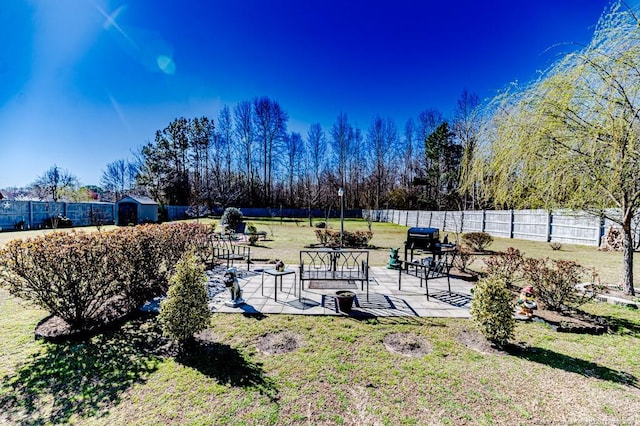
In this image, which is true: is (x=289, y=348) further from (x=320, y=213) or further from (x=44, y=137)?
(x=320, y=213)

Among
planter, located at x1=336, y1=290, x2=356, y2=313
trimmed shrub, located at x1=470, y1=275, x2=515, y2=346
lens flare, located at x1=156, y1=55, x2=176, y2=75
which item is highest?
Result: lens flare, located at x1=156, y1=55, x2=176, y2=75

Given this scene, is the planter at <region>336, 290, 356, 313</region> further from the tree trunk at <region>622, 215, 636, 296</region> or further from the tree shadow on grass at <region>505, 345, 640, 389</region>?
the tree trunk at <region>622, 215, 636, 296</region>

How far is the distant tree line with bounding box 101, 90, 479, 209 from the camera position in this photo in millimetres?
34188

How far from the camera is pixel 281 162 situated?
39.7 metres

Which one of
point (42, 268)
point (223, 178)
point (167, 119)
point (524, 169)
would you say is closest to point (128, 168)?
point (167, 119)

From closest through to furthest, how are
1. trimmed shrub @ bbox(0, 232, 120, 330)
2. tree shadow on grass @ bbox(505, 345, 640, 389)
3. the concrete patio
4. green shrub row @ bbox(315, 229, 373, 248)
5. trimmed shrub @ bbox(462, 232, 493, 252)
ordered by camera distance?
tree shadow on grass @ bbox(505, 345, 640, 389)
trimmed shrub @ bbox(0, 232, 120, 330)
the concrete patio
trimmed shrub @ bbox(462, 232, 493, 252)
green shrub row @ bbox(315, 229, 373, 248)

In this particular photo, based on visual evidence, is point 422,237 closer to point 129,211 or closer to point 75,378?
point 75,378

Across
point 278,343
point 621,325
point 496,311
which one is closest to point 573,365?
point 496,311

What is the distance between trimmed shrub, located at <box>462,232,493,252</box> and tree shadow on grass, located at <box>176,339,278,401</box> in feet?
39.0

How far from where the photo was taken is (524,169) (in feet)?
16.6

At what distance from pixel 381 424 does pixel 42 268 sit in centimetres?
416

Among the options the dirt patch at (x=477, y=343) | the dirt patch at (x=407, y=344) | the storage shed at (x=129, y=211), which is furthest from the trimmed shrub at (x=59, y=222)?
the dirt patch at (x=477, y=343)

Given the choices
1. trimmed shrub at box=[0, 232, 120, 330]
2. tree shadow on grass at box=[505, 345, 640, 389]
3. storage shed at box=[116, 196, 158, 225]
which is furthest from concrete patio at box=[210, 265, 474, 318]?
storage shed at box=[116, 196, 158, 225]

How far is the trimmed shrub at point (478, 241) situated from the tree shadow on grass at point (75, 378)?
12.7m
